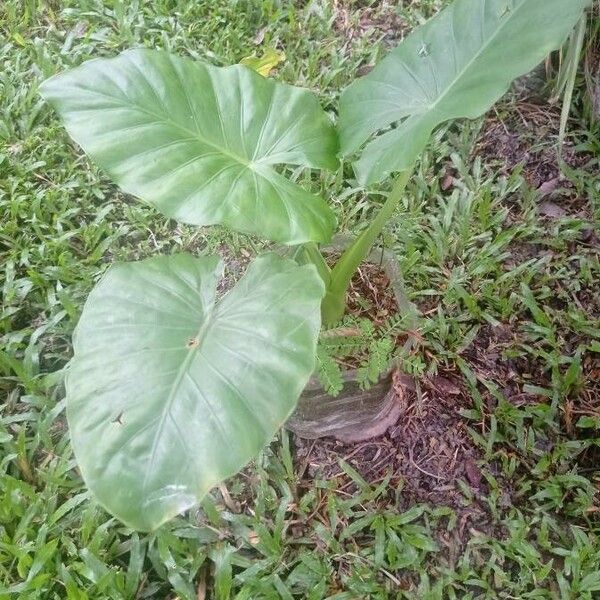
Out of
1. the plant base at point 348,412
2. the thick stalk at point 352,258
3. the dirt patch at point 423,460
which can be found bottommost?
the dirt patch at point 423,460

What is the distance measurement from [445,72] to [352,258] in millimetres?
401

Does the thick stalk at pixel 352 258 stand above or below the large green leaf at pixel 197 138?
below

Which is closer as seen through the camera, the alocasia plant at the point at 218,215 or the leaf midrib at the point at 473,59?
Result: the alocasia plant at the point at 218,215

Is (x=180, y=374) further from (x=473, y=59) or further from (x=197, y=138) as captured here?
(x=473, y=59)

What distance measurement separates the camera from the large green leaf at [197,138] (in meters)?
1.17

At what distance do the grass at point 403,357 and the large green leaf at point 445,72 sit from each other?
529 mm

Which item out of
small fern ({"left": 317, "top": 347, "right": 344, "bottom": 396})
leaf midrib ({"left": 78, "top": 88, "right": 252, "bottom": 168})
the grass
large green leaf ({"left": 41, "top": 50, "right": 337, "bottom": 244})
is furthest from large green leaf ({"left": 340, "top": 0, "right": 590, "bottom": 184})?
the grass

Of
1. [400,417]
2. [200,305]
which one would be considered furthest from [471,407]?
[200,305]

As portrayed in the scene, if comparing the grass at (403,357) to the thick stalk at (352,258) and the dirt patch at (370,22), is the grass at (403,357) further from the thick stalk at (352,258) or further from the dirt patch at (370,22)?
the thick stalk at (352,258)

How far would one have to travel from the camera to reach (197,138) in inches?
49.4

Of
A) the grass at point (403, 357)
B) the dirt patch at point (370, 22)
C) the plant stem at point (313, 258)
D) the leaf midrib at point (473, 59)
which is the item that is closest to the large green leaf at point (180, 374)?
the plant stem at point (313, 258)

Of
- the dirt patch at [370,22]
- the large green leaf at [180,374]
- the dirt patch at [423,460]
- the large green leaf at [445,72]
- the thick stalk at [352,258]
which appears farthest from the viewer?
the dirt patch at [370,22]

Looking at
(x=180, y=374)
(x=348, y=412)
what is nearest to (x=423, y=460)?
(x=348, y=412)

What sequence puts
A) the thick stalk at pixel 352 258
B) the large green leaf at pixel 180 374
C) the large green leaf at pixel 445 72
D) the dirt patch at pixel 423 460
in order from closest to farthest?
the large green leaf at pixel 180 374
the large green leaf at pixel 445 72
the thick stalk at pixel 352 258
the dirt patch at pixel 423 460
